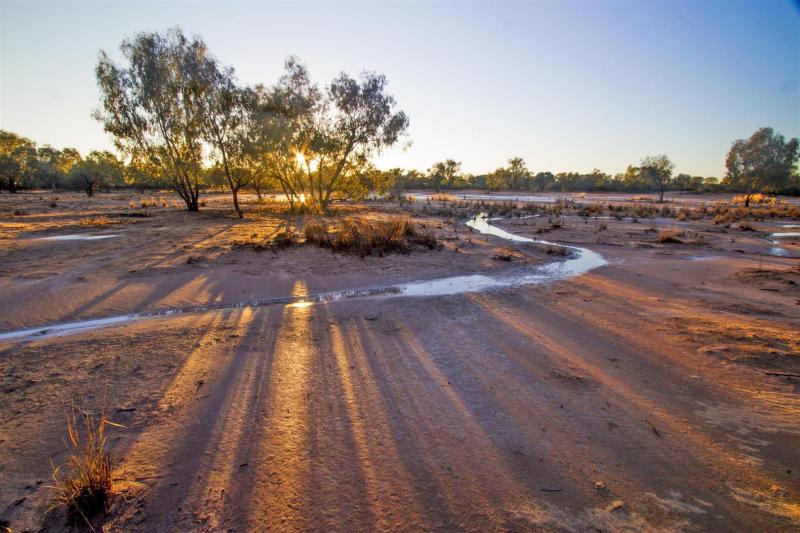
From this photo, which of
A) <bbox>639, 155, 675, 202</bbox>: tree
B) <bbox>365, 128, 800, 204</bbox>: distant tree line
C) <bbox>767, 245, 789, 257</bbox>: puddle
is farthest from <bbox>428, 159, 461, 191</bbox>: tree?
<bbox>767, 245, 789, 257</bbox>: puddle

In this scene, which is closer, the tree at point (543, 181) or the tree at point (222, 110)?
the tree at point (222, 110)

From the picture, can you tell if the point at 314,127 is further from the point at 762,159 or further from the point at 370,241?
the point at 762,159

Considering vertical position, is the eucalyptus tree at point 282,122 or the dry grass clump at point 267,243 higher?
the eucalyptus tree at point 282,122

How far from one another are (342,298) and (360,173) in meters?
22.9

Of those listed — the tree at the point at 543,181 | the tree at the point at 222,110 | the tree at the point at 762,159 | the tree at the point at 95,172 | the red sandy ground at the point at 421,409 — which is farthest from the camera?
the tree at the point at 543,181

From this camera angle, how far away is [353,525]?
265 centimetres

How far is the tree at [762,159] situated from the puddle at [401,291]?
48045 millimetres

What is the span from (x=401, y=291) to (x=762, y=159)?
56628 millimetres

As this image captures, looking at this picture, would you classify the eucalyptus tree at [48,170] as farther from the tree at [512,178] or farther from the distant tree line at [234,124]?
the tree at [512,178]

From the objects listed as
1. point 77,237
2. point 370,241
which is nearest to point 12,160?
point 77,237

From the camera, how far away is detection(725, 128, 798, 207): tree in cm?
4319

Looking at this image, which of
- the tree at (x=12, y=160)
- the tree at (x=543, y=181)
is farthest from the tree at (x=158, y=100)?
the tree at (x=543, y=181)

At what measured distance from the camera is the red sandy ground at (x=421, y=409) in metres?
2.79

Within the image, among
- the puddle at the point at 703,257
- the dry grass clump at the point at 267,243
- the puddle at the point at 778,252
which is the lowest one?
the puddle at the point at 703,257
